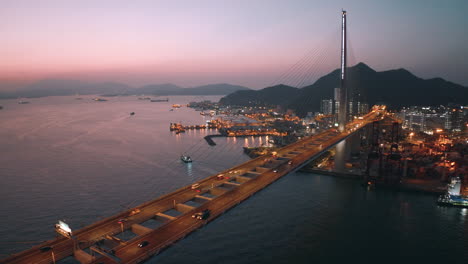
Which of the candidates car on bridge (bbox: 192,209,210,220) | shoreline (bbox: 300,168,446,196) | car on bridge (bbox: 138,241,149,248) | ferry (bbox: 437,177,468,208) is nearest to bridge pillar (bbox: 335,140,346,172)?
shoreline (bbox: 300,168,446,196)

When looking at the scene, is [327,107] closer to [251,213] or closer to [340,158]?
[340,158]

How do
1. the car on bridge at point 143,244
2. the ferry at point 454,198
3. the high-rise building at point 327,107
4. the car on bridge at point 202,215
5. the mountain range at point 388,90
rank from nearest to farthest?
1. the car on bridge at point 143,244
2. the car on bridge at point 202,215
3. the ferry at point 454,198
4. the high-rise building at point 327,107
5. the mountain range at point 388,90

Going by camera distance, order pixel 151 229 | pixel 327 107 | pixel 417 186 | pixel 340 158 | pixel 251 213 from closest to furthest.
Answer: pixel 151 229
pixel 251 213
pixel 417 186
pixel 340 158
pixel 327 107

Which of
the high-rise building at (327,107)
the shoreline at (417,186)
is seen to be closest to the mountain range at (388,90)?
the high-rise building at (327,107)

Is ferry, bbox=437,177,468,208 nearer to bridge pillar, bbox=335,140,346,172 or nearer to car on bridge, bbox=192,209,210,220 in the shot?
bridge pillar, bbox=335,140,346,172

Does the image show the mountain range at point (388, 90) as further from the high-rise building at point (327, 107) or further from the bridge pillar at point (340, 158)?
the bridge pillar at point (340, 158)

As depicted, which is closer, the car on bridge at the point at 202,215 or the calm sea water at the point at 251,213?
the car on bridge at the point at 202,215

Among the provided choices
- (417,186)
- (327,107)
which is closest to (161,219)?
(417,186)

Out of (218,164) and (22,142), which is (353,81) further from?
(22,142)

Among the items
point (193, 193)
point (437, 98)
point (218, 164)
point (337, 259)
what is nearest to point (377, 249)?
point (337, 259)
